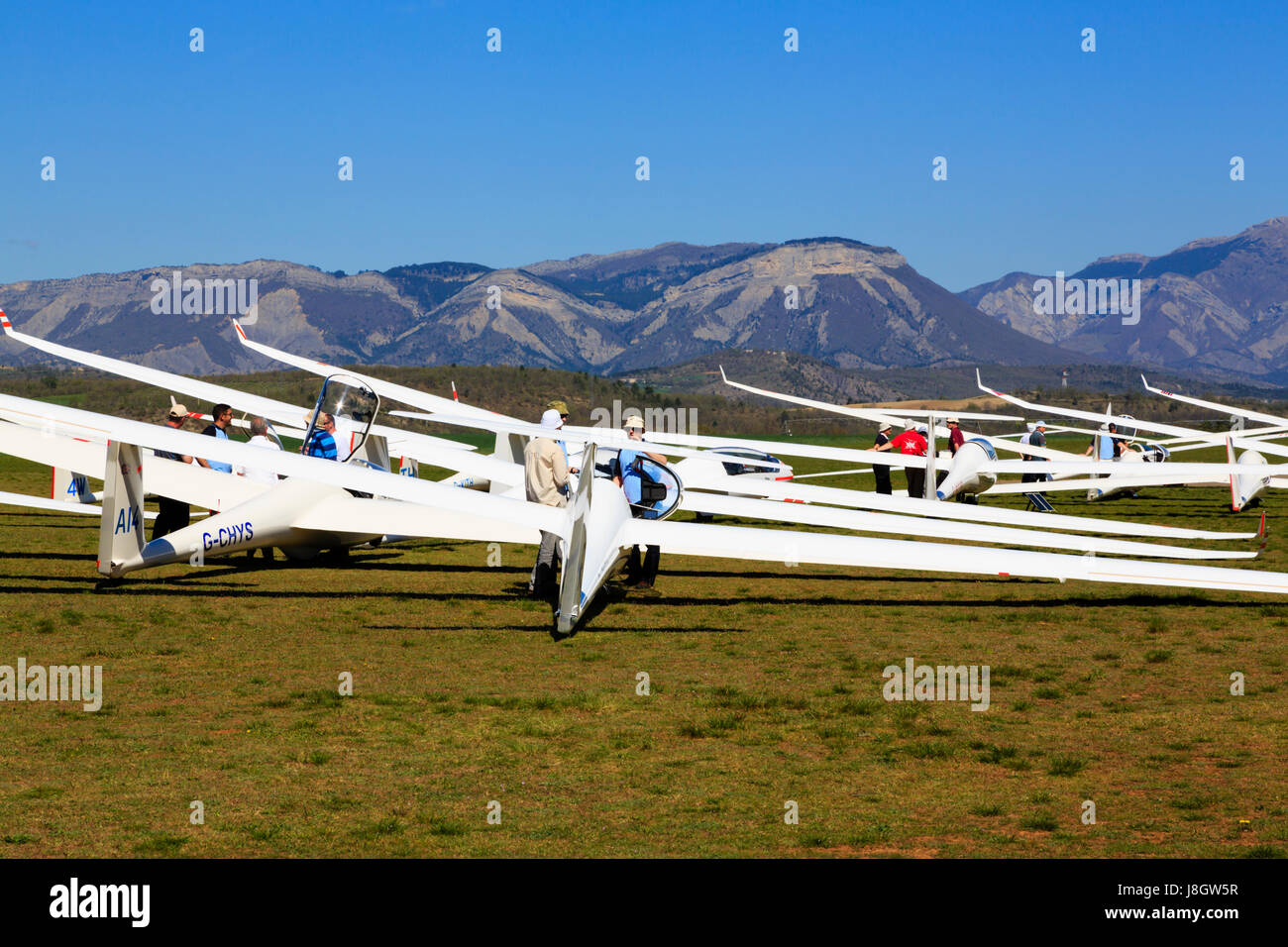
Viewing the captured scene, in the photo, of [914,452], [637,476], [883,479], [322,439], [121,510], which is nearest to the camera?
[121,510]

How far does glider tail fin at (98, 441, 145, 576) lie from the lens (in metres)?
10.4

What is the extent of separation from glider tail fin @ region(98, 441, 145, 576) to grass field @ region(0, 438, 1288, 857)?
1.82 ft

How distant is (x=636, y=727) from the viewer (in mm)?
7273

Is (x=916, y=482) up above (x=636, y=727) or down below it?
above

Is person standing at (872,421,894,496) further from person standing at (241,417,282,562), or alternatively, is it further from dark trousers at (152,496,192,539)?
dark trousers at (152,496,192,539)

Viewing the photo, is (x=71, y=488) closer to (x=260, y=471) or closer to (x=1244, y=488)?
(x=260, y=471)

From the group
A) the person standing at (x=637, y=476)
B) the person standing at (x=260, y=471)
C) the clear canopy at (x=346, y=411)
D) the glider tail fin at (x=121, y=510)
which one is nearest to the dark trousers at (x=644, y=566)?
the person standing at (x=637, y=476)

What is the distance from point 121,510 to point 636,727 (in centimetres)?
583

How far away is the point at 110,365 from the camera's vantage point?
1644cm

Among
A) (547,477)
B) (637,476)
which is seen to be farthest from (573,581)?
(637,476)

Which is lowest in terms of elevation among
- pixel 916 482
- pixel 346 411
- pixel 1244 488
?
pixel 1244 488

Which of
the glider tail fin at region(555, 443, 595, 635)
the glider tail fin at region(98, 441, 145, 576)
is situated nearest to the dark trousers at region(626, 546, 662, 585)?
the glider tail fin at region(555, 443, 595, 635)
